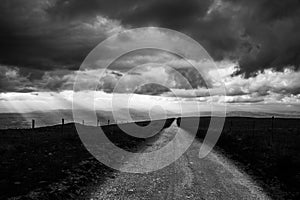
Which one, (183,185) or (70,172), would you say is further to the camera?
(70,172)

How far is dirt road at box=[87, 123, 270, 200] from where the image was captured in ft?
30.3

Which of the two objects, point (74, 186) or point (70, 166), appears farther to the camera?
point (70, 166)

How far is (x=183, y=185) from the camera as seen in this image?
1048 cm

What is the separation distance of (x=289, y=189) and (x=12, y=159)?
14.8m

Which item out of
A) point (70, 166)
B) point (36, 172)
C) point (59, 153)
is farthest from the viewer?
point (59, 153)

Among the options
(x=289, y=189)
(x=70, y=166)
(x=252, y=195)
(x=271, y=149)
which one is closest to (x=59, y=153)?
(x=70, y=166)

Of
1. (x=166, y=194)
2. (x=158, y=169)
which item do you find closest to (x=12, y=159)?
(x=158, y=169)

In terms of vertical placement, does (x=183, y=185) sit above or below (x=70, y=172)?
below

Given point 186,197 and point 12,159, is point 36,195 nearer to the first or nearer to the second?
point 186,197

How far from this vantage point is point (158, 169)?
43.9ft

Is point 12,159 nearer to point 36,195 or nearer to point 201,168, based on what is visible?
point 36,195

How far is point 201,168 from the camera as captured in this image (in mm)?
13852

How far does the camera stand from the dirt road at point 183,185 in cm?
923

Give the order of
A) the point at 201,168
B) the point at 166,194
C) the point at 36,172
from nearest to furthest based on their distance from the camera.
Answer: the point at 166,194
the point at 36,172
the point at 201,168
